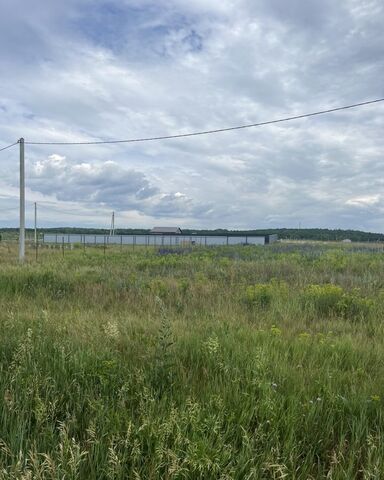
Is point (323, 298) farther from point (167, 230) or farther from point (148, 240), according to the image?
point (167, 230)

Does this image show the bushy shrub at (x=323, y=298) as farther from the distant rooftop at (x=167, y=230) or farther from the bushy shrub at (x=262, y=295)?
the distant rooftop at (x=167, y=230)

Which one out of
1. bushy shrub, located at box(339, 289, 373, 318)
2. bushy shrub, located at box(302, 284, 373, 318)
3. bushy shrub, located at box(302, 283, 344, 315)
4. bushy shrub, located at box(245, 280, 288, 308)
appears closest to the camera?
bushy shrub, located at box(339, 289, 373, 318)

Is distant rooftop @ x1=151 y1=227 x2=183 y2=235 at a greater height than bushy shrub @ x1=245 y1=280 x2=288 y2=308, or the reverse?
distant rooftop @ x1=151 y1=227 x2=183 y2=235

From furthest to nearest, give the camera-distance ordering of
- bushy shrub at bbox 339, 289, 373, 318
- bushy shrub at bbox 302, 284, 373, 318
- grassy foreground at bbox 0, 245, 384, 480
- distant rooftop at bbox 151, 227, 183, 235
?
distant rooftop at bbox 151, 227, 183, 235, bushy shrub at bbox 302, 284, 373, 318, bushy shrub at bbox 339, 289, 373, 318, grassy foreground at bbox 0, 245, 384, 480

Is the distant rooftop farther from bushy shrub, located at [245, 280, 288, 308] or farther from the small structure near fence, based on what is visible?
bushy shrub, located at [245, 280, 288, 308]

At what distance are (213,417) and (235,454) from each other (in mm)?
263

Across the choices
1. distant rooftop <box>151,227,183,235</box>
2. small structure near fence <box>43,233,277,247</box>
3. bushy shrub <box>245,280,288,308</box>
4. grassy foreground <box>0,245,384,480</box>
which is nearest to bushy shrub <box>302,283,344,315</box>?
bushy shrub <box>245,280,288,308</box>

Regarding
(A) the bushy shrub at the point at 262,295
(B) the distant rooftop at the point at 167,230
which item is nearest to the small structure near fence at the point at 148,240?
(B) the distant rooftop at the point at 167,230

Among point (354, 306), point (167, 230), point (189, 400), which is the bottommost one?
point (354, 306)

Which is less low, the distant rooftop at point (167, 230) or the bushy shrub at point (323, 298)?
the distant rooftop at point (167, 230)

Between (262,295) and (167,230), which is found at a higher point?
(167,230)

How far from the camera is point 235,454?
2.56 meters

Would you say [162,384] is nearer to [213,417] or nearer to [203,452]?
[213,417]

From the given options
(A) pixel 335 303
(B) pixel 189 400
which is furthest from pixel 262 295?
(B) pixel 189 400
